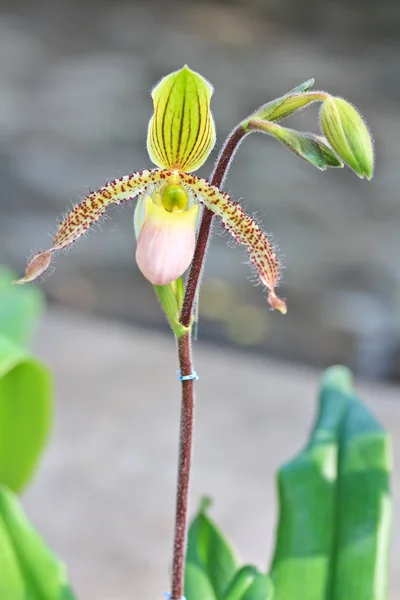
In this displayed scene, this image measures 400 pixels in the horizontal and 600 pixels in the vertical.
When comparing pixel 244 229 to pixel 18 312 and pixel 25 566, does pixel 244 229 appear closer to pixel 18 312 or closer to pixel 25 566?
pixel 25 566

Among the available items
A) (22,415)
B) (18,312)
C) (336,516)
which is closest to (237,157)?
(18,312)

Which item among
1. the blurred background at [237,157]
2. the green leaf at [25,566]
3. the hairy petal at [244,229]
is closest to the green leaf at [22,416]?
the green leaf at [25,566]

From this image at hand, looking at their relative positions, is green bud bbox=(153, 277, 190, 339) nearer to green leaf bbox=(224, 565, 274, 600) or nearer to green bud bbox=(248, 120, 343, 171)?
green bud bbox=(248, 120, 343, 171)

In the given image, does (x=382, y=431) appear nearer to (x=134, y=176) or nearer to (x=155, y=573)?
(x=134, y=176)

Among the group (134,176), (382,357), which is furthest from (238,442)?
(134,176)

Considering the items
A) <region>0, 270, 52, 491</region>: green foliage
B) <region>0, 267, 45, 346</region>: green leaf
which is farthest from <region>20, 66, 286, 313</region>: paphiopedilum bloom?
<region>0, 267, 45, 346</region>: green leaf

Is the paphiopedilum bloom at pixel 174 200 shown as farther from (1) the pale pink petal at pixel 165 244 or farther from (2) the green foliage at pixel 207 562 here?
(2) the green foliage at pixel 207 562
